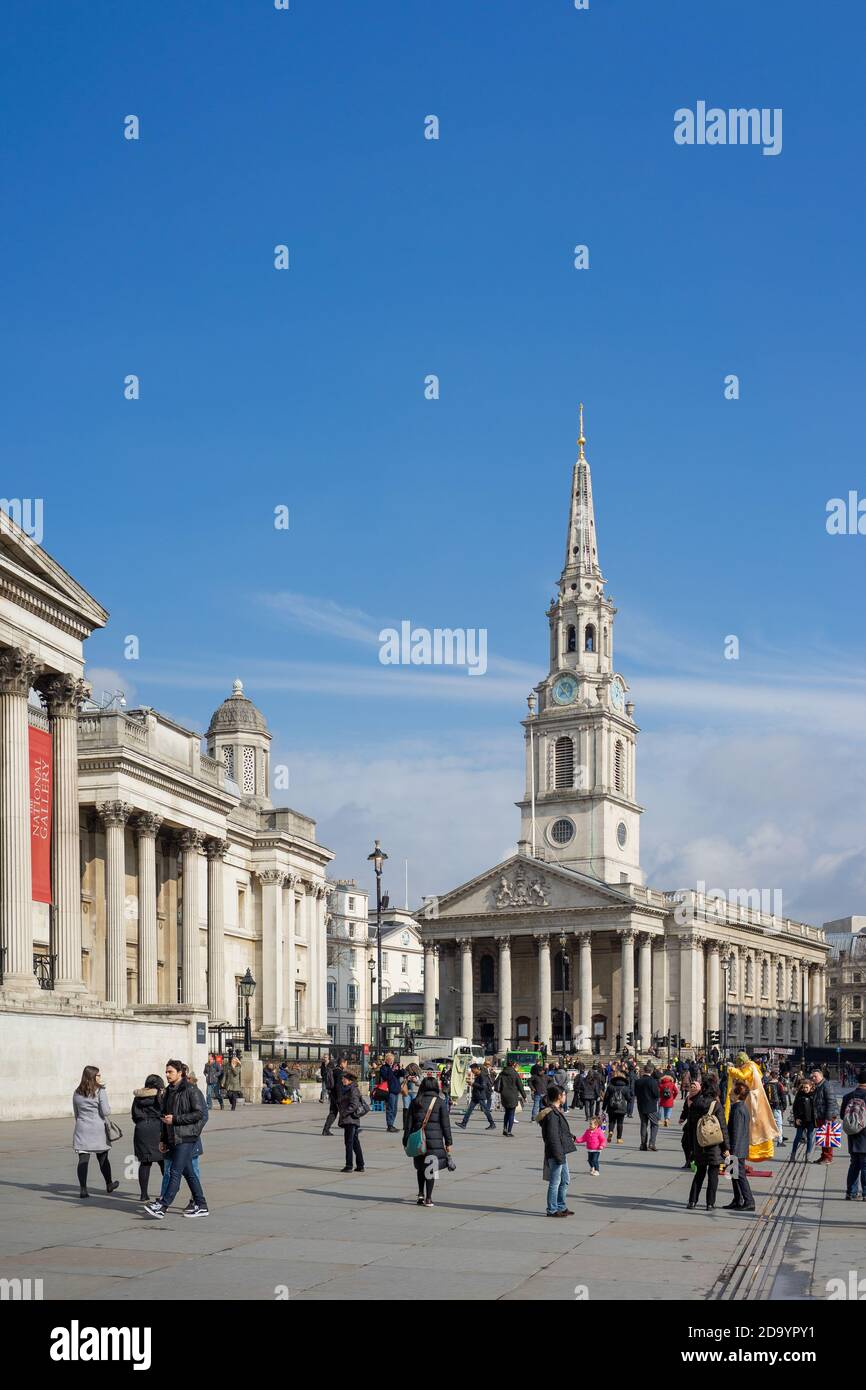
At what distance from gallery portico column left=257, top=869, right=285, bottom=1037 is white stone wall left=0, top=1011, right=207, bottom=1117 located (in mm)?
28137

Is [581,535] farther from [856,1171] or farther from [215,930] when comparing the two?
[856,1171]

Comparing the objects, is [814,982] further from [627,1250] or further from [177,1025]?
[627,1250]

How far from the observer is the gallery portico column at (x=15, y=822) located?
35.0 m

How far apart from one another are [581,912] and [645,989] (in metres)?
7.18

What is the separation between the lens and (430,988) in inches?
4648

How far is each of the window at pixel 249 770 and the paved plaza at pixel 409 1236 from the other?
5370 cm

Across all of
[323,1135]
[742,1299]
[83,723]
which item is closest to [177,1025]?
[323,1135]

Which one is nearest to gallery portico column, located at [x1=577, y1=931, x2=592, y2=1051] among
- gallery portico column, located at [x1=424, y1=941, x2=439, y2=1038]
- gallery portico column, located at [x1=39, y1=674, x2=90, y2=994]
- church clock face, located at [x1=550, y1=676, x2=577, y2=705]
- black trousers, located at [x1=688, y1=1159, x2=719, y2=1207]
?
gallery portico column, located at [x1=424, y1=941, x2=439, y2=1038]

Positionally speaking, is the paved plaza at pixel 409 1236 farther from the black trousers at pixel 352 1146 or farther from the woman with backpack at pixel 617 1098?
the woman with backpack at pixel 617 1098

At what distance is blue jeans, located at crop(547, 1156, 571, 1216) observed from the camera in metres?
18.2

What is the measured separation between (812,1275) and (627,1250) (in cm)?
212

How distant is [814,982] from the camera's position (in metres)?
153
